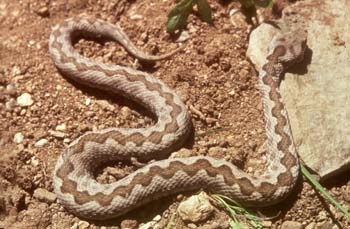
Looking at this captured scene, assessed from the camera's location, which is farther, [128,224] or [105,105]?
[105,105]

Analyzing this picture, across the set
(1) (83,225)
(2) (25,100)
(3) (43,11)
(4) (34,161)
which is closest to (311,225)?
(1) (83,225)

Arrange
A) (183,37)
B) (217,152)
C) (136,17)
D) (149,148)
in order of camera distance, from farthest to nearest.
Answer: (136,17) → (183,37) → (217,152) → (149,148)

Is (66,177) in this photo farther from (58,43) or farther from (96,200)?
(58,43)

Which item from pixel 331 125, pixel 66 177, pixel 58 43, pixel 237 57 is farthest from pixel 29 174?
pixel 331 125

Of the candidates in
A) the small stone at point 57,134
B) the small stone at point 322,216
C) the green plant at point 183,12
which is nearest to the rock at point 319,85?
the small stone at point 322,216

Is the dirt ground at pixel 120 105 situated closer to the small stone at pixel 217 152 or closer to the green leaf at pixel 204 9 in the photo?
the small stone at pixel 217 152

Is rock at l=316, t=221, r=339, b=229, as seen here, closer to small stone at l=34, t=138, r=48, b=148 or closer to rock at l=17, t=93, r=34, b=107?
small stone at l=34, t=138, r=48, b=148

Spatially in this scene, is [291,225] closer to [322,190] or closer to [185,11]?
[322,190]
